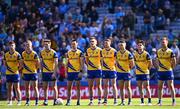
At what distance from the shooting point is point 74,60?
3130 cm

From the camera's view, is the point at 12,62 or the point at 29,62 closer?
the point at 29,62

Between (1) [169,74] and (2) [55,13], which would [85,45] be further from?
(1) [169,74]

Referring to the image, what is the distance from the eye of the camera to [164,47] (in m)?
30.4

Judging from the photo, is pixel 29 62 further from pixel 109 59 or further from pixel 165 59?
pixel 165 59

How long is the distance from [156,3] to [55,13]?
6017 millimetres

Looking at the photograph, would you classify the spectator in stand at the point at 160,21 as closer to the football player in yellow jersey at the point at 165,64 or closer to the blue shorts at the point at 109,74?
the blue shorts at the point at 109,74

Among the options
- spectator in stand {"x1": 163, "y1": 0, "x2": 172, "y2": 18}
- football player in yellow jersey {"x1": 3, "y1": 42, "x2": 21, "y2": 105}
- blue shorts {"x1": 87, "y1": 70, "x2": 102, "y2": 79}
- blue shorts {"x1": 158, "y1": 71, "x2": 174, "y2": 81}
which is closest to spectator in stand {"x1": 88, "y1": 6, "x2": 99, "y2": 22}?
spectator in stand {"x1": 163, "y1": 0, "x2": 172, "y2": 18}

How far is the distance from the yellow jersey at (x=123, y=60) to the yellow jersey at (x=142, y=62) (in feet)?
1.14

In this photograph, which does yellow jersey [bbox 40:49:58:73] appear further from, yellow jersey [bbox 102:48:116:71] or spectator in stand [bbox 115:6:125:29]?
spectator in stand [bbox 115:6:125:29]

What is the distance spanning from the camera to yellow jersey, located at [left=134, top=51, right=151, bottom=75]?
31.0m

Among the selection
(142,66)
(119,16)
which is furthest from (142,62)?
(119,16)

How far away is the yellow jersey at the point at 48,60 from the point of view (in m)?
31.4

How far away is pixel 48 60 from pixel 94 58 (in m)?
1.96

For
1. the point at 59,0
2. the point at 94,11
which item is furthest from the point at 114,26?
the point at 59,0
